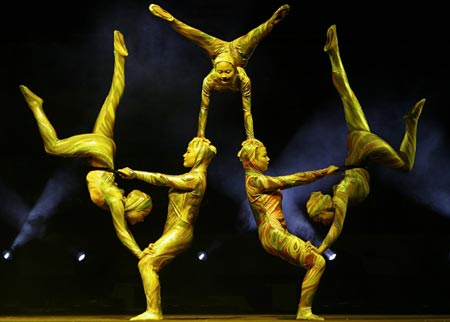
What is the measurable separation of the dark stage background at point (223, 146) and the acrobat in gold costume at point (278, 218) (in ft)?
3.17

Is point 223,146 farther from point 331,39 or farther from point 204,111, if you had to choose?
point 331,39

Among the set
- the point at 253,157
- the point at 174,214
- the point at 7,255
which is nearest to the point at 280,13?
the point at 253,157

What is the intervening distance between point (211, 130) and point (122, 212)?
120 cm

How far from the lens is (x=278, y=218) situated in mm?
4184

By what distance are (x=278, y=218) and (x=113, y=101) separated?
0.98 m

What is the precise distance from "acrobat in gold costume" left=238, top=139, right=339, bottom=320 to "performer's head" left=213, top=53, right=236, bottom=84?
0.32m

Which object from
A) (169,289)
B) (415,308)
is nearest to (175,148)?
(169,289)

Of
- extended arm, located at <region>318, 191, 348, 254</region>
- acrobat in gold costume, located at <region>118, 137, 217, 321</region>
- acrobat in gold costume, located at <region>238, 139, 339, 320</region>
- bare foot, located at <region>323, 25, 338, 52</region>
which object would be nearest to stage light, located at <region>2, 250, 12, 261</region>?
acrobat in gold costume, located at <region>118, 137, 217, 321</region>

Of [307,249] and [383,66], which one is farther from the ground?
[383,66]

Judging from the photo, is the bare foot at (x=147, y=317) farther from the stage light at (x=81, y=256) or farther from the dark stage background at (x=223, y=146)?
the stage light at (x=81, y=256)

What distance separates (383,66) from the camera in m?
5.16

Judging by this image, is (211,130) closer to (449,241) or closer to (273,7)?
(273,7)

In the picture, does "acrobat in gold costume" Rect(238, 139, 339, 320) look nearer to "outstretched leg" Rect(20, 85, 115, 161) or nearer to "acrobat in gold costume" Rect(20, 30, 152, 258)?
"acrobat in gold costume" Rect(20, 30, 152, 258)

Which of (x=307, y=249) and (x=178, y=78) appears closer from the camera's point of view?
(x=307, y=249)
